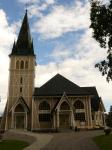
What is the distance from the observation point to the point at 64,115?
178 feet

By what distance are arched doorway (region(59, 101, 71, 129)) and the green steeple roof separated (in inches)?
573

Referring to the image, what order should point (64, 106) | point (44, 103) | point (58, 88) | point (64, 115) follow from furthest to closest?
point (58, 88) < point (44, 103) < point (64, 115) < point (64, 106)

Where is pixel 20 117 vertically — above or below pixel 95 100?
below

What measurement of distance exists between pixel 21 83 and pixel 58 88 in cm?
809

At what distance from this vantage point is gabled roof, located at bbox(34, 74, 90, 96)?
5556 centimetres

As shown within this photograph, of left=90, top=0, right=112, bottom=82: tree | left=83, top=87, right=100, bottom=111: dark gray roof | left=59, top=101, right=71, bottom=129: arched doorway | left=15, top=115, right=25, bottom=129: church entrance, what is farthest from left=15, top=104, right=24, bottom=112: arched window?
left=90, top=0, right=112, bottom=82: tree

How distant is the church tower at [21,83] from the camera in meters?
54.5

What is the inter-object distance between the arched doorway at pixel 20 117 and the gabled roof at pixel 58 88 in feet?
14.0

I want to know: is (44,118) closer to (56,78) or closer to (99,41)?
(56,78)

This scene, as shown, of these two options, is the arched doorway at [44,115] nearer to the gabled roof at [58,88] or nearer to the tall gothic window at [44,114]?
the tall gothic window at [44,114]

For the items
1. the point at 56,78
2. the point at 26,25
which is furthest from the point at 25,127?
the point at 26,25

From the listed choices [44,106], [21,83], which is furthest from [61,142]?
[21,83]

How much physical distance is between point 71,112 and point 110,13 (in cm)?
3537

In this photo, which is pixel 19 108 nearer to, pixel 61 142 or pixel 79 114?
pixel 79 114
